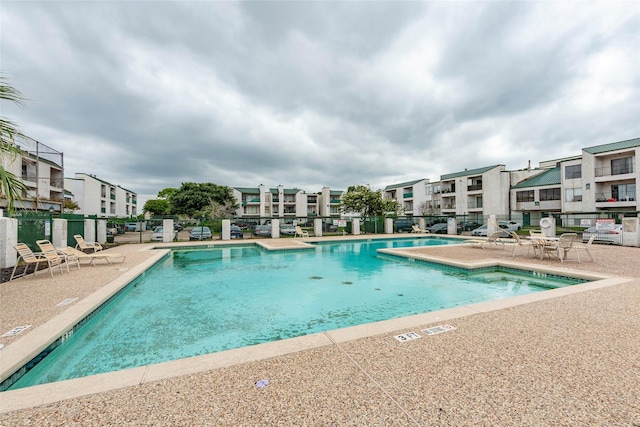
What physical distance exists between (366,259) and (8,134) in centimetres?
1239

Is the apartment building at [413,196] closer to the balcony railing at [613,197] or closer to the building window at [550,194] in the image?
the building window at [550,194]

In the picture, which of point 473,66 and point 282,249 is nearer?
point 473,66

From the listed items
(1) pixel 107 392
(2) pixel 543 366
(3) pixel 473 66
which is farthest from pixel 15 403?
(3) pixel 473 66

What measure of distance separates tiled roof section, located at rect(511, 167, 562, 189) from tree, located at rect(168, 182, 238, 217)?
146ft

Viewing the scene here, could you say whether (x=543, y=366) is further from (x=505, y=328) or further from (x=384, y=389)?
(x=384, y=389)

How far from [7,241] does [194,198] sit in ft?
116

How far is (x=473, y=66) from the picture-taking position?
1338 centimetres

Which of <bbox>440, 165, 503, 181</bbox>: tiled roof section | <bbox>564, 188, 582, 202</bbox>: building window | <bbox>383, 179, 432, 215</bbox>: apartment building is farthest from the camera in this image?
<bbox>383, 179, 432, 215</bbox>: apartment building

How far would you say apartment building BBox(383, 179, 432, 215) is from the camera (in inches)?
1881

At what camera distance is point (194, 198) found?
142 feet

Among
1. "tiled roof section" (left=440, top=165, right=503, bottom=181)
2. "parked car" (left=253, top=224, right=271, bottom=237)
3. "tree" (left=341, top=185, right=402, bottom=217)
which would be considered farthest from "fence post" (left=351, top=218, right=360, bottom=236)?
"tiled roof section" (left=440, top=165, right=503, bottom=181)

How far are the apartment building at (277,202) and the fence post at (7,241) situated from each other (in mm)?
47034

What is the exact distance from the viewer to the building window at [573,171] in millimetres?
29719

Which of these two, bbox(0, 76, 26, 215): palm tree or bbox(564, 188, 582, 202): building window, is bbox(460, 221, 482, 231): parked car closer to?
bbox(564, 188, 582, 202): building window
